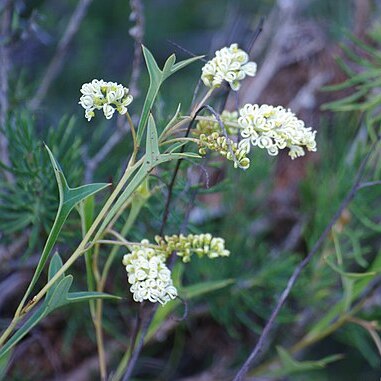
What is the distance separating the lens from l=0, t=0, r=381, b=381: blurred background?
1.89 feet

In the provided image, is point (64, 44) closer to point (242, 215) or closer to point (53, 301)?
point (242, 215)

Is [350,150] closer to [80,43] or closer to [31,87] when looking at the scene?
[31,87]

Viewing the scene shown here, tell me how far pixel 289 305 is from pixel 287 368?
0.17 m

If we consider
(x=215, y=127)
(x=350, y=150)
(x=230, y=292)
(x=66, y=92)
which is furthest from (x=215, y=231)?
(x=66, y=92)

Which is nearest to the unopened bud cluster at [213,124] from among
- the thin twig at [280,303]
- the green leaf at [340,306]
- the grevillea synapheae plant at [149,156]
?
the grevillea synapheae plant at [149,156]

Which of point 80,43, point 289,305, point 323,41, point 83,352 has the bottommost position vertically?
point 83,352

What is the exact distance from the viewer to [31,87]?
2.43ft

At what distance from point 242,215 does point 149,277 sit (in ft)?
1.21

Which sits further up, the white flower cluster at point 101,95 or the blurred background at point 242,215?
the white flower cluster at point 101,95

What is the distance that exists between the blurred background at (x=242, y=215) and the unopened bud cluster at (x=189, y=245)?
0.27ft

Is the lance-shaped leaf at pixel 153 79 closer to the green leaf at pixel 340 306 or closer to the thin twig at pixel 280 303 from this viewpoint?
the thin twig at pixel 280 303

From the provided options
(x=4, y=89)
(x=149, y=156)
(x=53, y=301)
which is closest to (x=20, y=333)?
(x=53, y=301)

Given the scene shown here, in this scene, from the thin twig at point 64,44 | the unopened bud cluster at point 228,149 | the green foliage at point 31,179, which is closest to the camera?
the unopened bud cluster at point 228,149

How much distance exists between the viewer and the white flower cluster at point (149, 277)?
0.37m
